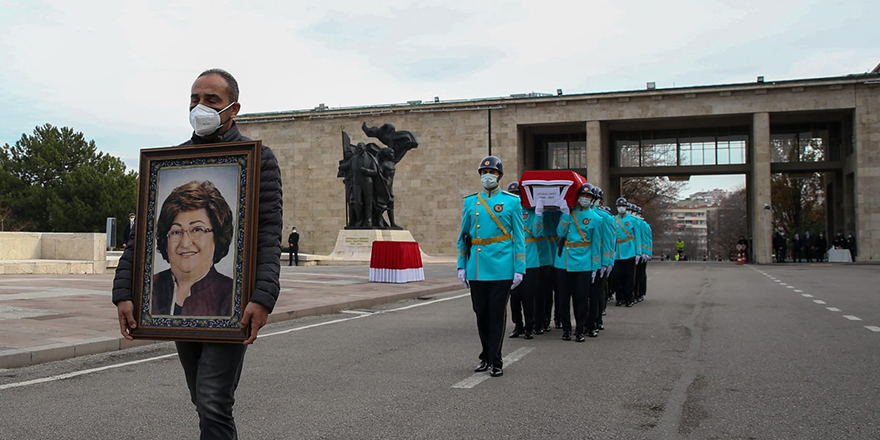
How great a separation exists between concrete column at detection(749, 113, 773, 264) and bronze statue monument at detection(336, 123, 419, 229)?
2405 cm

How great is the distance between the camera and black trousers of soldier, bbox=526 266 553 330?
10477mm

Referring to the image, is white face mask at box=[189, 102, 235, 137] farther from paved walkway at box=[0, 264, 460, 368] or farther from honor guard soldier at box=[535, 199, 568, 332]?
honor guard soldier at box=[535, 199, 568, 332]

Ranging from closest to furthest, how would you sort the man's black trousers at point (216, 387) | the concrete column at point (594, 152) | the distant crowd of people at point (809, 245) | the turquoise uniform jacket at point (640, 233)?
the man's black trousers at point (216, 387) < the turquoise uniform jacket at point (640, 233) < the distant crowd of people at point (809, 245) < the concrete column at point (594, 152)

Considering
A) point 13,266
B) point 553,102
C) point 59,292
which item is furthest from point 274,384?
point 553,102

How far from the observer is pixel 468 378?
22.9 ft

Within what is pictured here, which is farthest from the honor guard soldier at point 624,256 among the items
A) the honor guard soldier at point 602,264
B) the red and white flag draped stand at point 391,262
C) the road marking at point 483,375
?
the red and white flag draped stand at point 391,262

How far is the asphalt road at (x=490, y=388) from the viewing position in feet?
16.8

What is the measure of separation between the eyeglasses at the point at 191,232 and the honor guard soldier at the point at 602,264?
7.46 m

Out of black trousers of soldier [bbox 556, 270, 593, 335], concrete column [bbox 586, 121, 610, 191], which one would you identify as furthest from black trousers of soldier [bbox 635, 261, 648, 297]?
concrete column [bbox 586, 121, 610, 191]

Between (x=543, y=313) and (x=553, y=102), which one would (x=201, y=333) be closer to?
(x=543, y=313)

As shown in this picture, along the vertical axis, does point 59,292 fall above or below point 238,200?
below

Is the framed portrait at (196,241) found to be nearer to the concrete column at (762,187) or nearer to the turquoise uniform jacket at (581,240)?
the turquoise uniform jacket at (581,240)

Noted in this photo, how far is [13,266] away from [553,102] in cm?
3726

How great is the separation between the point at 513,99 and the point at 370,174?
21688mm
